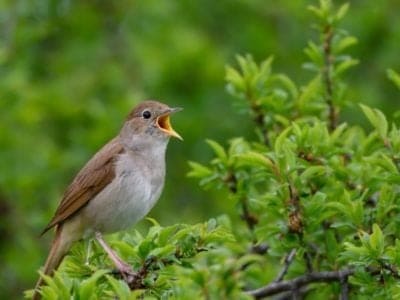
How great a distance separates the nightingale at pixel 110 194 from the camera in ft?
27.6

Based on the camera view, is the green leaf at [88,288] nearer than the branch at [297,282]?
Yes

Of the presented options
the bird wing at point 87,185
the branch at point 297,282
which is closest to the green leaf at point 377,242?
the branch at point 297,282

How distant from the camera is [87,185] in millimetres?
8656

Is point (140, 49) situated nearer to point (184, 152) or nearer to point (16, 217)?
point (184, 152)

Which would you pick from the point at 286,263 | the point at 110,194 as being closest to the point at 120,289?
the point at 286,263

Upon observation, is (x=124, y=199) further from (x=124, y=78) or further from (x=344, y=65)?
(x=124, y=78)

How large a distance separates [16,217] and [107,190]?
3.70 m

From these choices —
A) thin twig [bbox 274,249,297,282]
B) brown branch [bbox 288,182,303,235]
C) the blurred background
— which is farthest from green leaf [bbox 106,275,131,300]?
the blurred background

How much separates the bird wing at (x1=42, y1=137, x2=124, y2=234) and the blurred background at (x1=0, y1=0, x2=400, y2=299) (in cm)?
295

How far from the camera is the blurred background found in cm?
1223

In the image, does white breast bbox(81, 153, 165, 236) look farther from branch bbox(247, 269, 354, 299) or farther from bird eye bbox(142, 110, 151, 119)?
branch bbox(247, 269, 354, 299)

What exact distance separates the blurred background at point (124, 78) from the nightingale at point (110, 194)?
2.94 metres

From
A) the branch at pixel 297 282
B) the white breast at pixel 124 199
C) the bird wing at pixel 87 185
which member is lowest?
the branch at pixel 297 282

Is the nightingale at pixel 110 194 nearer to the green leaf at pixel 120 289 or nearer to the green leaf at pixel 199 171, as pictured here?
the green leaf at pixel 199 171
